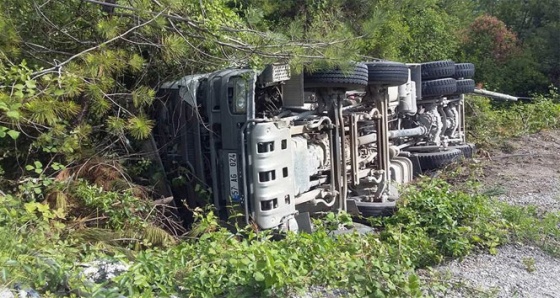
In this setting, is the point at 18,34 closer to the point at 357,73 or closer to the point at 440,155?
the point at 357,73

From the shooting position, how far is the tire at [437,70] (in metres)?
10.4

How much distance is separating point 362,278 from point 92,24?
10.0 feet

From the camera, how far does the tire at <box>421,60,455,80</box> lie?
10359mm

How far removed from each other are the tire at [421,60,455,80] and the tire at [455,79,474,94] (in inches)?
16.1

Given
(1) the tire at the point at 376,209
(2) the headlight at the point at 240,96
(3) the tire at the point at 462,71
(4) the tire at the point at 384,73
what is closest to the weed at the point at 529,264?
(1) the tire at the point at 376,209

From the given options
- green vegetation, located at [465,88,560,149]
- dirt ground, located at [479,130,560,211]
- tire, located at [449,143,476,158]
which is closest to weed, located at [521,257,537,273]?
dirt ground, located at [479,130,560,211]

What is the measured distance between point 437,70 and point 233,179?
5.63 meters

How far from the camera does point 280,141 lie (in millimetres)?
5602

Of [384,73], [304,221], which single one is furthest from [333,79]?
[304,221]

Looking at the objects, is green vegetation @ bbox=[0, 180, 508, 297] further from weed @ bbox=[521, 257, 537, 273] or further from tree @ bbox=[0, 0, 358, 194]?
tree @ bbox=[0, 0, 358, 194]

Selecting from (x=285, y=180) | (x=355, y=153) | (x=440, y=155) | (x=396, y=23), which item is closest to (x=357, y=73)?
(x=355, y=153)

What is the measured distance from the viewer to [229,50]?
243 inches

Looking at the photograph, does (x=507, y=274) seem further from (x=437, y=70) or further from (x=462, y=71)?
(x=462, y=71)

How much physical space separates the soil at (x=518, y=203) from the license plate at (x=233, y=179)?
158 centimetres
